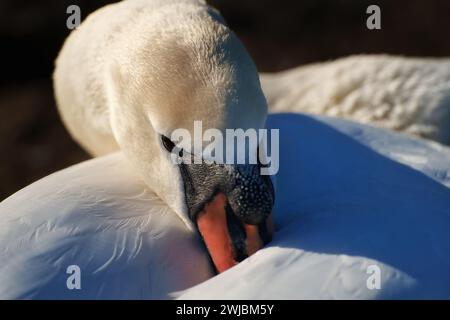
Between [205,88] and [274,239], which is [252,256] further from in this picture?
[205,88]

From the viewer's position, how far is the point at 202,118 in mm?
1721

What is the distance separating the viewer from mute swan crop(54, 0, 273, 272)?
68.4 inches

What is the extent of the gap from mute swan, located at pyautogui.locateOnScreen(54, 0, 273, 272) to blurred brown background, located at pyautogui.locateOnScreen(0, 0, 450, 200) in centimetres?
276

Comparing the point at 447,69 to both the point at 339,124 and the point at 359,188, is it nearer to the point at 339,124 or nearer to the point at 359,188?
the point at 339,124

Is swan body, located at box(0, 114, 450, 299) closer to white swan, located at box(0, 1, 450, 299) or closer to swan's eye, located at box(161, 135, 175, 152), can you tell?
white swan, located at box(0, 1, 450, 299)

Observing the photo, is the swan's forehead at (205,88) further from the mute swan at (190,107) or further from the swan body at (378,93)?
the swan body at (378,93)

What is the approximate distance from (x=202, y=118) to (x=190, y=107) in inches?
2.1

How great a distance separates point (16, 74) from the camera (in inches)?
205

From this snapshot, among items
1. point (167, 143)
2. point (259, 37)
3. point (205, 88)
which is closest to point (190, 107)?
point (205, 88)

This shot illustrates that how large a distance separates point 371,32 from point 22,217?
380 centimetres

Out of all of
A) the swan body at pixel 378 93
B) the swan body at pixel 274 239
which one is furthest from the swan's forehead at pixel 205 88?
the swan body at pixel 378 93

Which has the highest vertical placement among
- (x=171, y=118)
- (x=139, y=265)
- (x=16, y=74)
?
(x=171, y=118)

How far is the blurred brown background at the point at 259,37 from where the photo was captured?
498 cm
